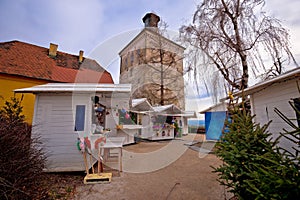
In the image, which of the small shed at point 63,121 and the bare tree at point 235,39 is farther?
the bare tree at point 235,39

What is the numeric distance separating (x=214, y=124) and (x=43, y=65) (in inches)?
529

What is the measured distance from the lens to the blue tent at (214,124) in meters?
11.1

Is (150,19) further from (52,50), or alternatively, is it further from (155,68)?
(52,50)

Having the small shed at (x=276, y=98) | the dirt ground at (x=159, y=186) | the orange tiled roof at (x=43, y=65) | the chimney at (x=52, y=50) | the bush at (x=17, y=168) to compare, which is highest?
the chimney at (x=52, y=50)

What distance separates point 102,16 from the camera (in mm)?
7277

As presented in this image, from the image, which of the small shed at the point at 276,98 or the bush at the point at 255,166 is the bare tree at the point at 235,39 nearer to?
the small shed at the point at 276,98

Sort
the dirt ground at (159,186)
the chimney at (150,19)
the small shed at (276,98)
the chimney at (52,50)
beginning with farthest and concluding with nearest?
1. the chimney at (150,19)
2. the chimney at (52,50)
3. the small shed at (276,98)
4. the dirt ground at (159,186)

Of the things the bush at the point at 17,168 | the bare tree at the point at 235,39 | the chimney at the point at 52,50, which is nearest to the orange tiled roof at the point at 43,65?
the chimney at the point at 52,50

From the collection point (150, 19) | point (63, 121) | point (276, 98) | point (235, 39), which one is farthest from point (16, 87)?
point (150, 19)

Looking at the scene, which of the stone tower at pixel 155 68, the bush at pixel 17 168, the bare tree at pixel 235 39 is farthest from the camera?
the stone tower at pixel 155 68

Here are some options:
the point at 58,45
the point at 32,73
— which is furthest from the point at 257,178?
the point at 58,45

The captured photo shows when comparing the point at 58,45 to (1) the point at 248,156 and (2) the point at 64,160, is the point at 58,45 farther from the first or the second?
(1) the point at 248,156

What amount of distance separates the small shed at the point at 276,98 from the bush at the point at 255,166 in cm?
137

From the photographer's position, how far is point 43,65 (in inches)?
420
